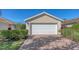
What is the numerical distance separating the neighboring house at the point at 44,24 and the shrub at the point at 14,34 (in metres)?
0.15

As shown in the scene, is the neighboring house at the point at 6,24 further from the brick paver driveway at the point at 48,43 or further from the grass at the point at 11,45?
the brick paver driveway at the point at 48,43

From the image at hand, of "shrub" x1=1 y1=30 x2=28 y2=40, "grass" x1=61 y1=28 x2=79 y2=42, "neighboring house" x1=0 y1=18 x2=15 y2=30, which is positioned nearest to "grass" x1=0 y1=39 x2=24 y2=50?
"shrub" x1=1 y1=30 x2=28 y2=40

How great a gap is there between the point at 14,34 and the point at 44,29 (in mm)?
667

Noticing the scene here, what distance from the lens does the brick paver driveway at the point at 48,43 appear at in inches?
190

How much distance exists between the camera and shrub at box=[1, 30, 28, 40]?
4.83m

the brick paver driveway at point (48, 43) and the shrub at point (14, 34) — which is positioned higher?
the shrub at point (14, 34)

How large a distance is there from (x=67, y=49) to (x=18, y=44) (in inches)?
42.1

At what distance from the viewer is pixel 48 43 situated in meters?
4.86

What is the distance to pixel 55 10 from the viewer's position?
4.75 meters

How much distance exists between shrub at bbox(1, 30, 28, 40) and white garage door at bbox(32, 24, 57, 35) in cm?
21

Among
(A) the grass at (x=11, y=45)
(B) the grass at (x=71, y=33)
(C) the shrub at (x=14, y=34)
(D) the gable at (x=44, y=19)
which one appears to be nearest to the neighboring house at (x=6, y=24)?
(C) the shrub at (x=14, y=34)

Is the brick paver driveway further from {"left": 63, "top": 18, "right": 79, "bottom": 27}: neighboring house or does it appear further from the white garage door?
{"left": 63, "top": 18, "right": 79, "bottom": 27}: neighboring house
